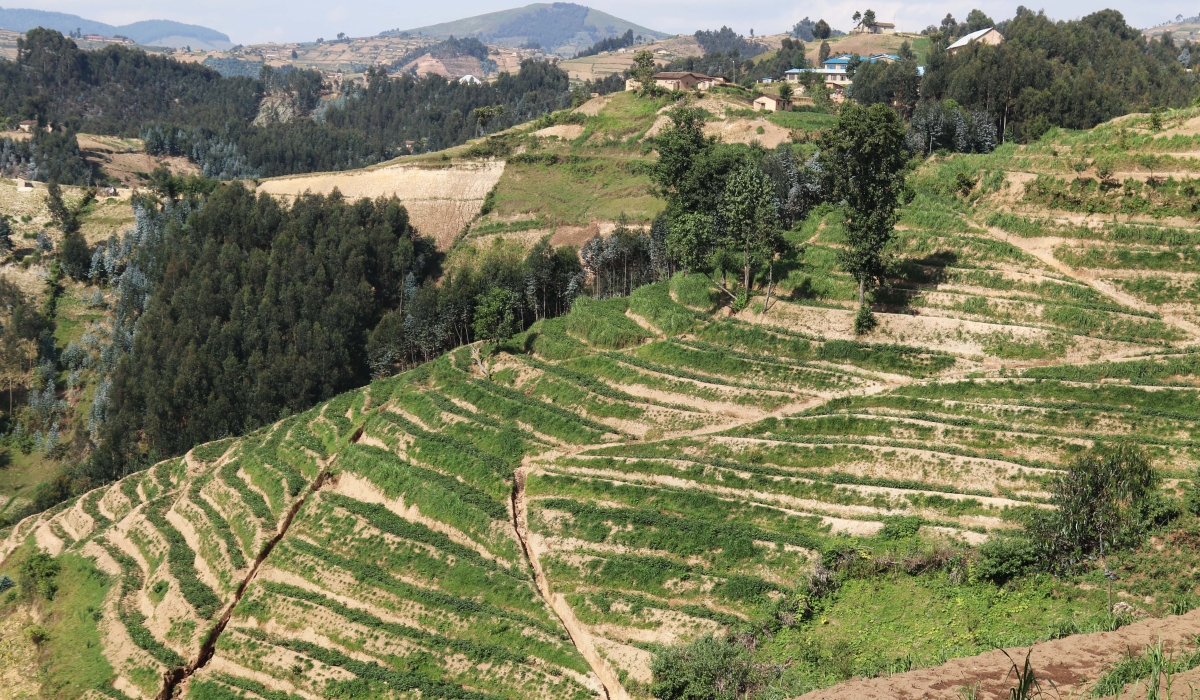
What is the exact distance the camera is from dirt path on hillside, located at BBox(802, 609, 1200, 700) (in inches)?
1031

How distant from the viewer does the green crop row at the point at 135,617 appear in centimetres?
4475

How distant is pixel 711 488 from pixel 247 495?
28.0 metres

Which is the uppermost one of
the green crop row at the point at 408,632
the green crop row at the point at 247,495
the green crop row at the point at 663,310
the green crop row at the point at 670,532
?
the green crop row at the point at 663,310

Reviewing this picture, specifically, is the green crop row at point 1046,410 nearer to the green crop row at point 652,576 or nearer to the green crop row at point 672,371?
the green crop row at point 672,371

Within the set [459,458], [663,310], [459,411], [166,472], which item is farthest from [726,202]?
[166,472]

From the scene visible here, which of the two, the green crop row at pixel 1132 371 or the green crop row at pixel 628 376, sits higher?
the green crop row at pixel 1132 371

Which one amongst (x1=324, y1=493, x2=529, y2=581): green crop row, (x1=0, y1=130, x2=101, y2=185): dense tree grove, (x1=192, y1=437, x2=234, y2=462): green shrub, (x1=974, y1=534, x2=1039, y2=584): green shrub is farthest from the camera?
(x1=0, y1=130, x2=101, y2=185): dense tree grove

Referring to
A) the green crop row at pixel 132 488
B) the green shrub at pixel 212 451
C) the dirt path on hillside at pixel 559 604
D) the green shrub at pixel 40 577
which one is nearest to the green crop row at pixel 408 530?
the dirt path on hillside at pixel 559 604

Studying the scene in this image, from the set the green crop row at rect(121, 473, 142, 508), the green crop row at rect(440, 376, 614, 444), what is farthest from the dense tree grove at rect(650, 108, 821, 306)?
the green crop row at rect(121, 473, 142, 508)

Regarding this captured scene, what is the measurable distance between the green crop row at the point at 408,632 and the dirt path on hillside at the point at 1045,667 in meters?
14.9

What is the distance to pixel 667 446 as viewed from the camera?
153 ft

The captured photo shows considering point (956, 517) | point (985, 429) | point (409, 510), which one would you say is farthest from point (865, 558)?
point (409, 510)

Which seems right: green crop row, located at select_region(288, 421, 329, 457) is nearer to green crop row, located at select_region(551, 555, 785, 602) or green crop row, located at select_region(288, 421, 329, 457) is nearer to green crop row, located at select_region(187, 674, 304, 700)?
green crop row, located at select_region(187, 674, 304, 700)

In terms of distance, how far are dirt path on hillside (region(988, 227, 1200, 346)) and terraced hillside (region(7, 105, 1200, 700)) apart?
0.72 ft
